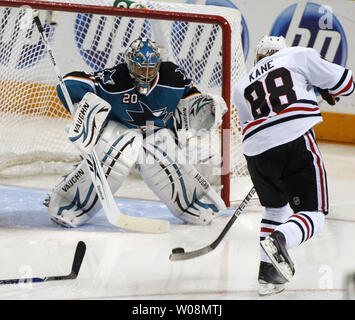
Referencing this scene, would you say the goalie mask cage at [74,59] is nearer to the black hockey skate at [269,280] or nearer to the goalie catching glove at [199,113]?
the goalie catching glove at [199,113]

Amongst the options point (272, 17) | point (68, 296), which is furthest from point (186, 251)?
point (272, 17)

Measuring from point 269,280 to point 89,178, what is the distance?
3.91 ft

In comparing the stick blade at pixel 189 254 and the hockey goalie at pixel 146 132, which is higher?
the hockey goalie at pixel 146 132

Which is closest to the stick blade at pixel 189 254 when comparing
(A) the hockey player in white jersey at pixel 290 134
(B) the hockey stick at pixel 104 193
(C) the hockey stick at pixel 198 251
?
(C) the hockey stick at pixel 198 251

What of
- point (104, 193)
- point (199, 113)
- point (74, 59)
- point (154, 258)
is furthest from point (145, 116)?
point (74, 59)

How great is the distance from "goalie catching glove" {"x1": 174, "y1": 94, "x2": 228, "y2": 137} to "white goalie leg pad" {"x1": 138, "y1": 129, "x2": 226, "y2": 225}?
0.32 feet

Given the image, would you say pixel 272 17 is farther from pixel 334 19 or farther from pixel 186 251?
pixel 186 251

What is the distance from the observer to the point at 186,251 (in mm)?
3035

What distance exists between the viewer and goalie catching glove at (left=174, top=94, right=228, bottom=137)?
337 cm

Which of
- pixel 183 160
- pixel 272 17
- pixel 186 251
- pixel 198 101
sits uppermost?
pixel 272 17

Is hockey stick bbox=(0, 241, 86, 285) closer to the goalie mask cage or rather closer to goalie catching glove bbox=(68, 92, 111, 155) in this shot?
goalie catching glove bbox=(68, 92, 111, 155)

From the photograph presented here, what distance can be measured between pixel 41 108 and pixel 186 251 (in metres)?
1.76

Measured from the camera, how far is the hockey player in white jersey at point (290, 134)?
243 cm

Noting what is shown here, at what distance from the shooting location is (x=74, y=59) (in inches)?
174
